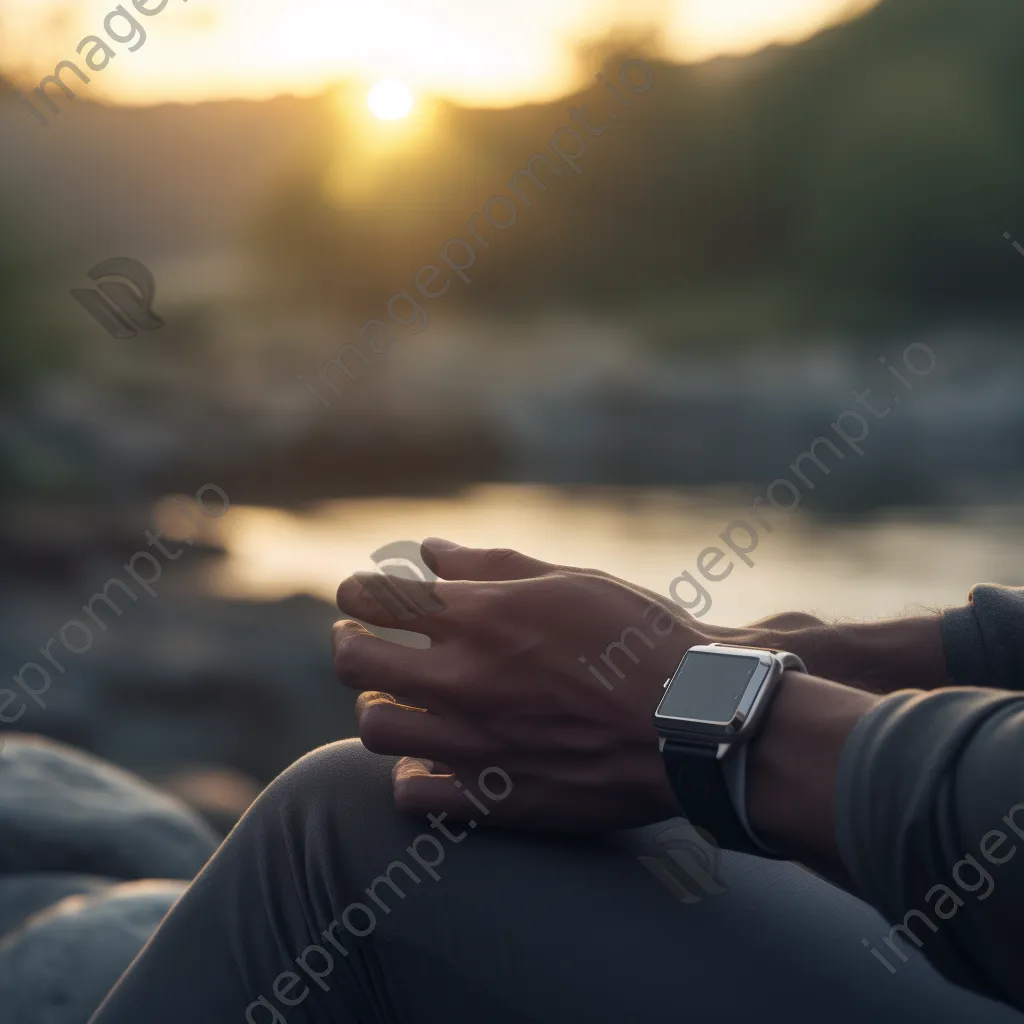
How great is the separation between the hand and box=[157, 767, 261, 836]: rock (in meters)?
2.52

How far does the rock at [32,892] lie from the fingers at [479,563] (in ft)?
4.09

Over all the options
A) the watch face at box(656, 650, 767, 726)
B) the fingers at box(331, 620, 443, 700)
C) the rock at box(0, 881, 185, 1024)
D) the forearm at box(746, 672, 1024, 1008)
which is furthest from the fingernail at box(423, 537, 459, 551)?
the rock at box(0, 881, 185, 1024)

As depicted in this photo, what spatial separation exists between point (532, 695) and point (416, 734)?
10 cm

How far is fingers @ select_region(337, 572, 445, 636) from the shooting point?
97 centimetres

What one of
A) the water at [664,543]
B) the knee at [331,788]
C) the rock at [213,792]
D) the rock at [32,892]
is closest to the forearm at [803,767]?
the knee at [331,788]

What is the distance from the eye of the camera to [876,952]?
34.6 inches

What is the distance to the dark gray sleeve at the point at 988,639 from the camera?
108 centimetres

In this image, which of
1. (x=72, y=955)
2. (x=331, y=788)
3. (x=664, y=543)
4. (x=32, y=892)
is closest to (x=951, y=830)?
(x=331, y=788)

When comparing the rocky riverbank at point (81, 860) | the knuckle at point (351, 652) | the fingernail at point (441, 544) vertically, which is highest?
→ the fingernail at point (441, 544)

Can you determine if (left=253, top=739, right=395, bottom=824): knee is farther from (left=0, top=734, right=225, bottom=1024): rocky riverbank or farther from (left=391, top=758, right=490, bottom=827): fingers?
(left=0, top=734, right=225, bottom=1024): rocky riverbank

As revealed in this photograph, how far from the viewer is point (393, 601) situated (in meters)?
0.98
